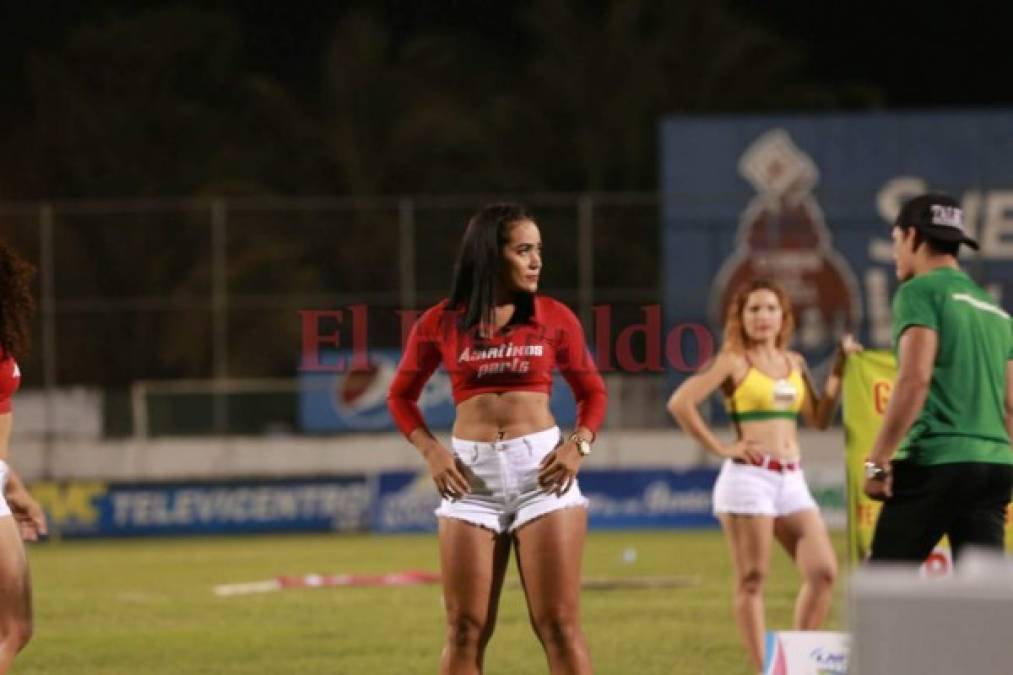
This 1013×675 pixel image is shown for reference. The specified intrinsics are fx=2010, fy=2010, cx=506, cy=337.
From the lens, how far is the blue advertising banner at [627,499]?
2705 cm

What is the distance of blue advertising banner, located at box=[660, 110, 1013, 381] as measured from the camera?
3069 centimetres

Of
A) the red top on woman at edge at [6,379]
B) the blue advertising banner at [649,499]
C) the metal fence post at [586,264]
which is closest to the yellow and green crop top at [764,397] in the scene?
the red top on woman at edge at [6,379]

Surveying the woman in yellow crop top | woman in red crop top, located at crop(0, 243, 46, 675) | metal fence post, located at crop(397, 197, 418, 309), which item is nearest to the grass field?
the woman in yellow crop top

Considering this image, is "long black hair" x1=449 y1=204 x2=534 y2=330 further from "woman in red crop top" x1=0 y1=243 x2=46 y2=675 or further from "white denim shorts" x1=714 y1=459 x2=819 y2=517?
"white denim shorts" x1=714 y1=459 x2=819 y2=517

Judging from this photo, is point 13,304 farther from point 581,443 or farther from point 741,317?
point 741,317

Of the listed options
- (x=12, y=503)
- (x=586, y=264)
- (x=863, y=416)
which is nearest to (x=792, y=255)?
(x=586, y=264)

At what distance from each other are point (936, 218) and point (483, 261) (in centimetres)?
172

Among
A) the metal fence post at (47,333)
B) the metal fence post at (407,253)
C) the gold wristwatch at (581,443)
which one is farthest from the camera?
the metal fence post at (407,253)

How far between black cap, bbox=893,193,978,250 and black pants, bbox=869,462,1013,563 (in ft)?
2.77

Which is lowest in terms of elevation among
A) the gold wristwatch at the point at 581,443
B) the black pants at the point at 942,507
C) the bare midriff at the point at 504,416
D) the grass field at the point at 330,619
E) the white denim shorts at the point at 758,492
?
the grass field at the point at 330,619

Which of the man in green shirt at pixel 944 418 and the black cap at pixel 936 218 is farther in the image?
the black cap at pixel 936 218

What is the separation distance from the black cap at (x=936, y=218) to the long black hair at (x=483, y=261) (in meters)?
1.48

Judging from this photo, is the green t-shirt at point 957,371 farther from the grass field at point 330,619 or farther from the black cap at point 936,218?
the grass field at point 330,619

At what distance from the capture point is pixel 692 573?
19.0m
